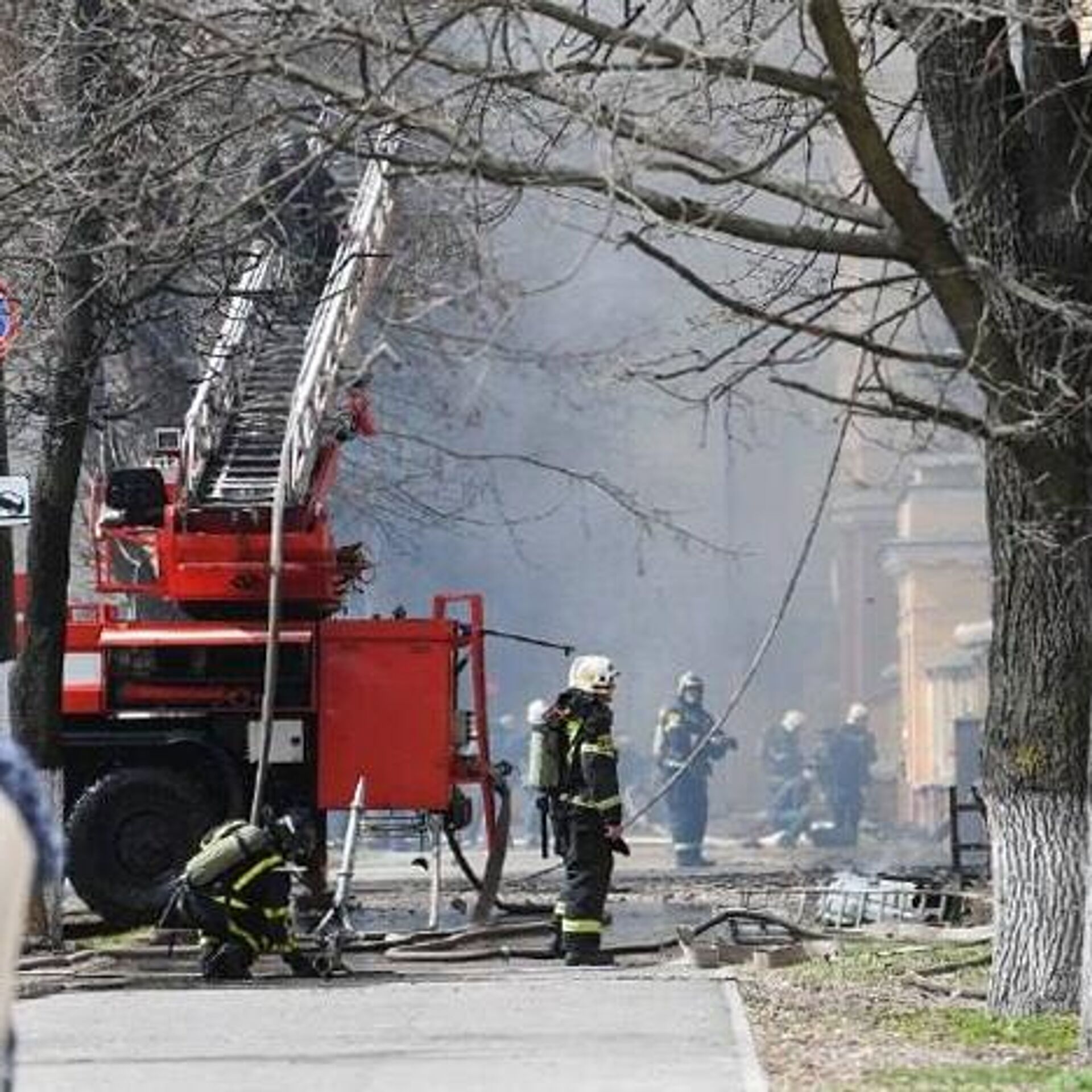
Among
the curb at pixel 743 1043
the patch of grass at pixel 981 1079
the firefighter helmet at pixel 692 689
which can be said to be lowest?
the patch of grass at pixel 981 1079

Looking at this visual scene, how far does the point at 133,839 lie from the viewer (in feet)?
60.5

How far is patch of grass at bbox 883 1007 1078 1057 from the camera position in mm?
11484

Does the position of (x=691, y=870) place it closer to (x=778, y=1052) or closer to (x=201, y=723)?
(x=201, y=723)

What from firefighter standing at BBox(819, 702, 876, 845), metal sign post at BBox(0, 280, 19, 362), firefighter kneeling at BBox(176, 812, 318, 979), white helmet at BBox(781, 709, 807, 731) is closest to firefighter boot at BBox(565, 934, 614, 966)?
firefighter kneeling at BBox(176, 812, 318, 979)

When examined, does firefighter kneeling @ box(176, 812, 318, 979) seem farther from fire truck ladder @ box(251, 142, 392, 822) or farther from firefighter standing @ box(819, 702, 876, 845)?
firefighter standing @ box(819, 702, 876, 845)

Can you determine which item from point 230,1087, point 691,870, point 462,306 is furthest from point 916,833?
point 230,1087

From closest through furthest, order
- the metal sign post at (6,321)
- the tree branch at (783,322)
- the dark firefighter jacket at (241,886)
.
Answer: the tree branch at (783,322)
the metal sign post at (6,321)
the dark firefighter jacket at (241,886)

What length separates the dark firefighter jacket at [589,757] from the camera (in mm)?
15125

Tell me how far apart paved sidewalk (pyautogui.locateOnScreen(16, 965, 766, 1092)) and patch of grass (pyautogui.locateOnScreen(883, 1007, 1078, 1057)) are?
0.61m

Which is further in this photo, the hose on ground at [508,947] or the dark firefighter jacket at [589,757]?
the hose on ground at [508,947]

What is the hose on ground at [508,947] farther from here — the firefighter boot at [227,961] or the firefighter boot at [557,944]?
the firefighter boot at [227,961]

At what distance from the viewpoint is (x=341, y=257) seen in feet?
60.7

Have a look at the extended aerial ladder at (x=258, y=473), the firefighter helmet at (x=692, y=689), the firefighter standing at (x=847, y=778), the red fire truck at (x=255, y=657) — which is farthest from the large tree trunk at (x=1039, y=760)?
the firefighter standing at (x=847, y=778)

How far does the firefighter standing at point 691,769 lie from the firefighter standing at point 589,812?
1319 cm
